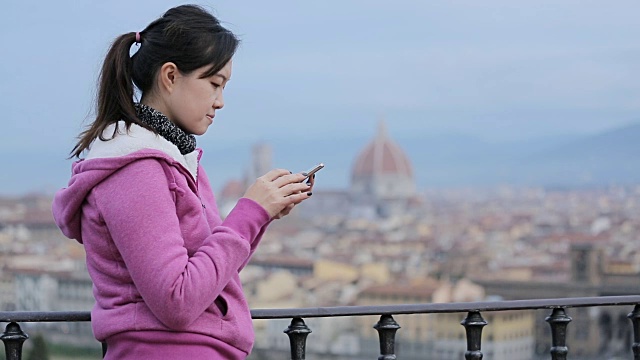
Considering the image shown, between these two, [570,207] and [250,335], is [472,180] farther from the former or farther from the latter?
[250,335]

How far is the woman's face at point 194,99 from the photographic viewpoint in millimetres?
1100

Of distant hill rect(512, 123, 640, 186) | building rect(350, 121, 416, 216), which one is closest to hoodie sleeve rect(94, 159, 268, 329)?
building rect(350, 121, 416, 216)

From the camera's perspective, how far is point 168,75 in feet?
Answer: 3.60

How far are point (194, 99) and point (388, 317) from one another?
0.59 m

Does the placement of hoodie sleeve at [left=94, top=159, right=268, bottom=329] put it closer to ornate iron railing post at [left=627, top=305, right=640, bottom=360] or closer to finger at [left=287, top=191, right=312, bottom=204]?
finger at [left=287, top=191, right=312, bottom=204]

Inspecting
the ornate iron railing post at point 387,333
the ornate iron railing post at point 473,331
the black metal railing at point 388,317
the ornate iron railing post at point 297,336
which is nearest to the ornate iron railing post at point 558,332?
the black metal railing at point 388,317

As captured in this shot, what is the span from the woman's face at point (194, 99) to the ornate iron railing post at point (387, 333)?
543 millimetres

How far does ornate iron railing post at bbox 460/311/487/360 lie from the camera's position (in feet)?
5.43

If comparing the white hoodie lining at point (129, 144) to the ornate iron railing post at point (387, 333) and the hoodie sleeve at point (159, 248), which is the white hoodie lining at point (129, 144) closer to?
the hoodie sleeve at point (159, 248)

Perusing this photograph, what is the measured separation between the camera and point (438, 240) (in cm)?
5853

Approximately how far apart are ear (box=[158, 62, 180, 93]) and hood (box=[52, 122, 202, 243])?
50 mm

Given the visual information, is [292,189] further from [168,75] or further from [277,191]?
[168,75]

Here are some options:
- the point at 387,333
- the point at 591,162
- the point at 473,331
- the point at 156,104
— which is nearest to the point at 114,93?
the point at 156,104

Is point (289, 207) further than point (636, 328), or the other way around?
point (636, 328)
